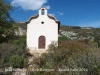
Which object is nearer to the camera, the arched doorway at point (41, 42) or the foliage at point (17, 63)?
the foliage at point (17, 63)

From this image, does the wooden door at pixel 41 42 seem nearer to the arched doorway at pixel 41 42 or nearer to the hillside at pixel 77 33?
the arched doorway at pixel 41 42

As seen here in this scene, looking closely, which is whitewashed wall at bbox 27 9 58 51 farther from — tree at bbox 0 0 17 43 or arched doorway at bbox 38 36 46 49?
tree at bbox 0 0 17 43

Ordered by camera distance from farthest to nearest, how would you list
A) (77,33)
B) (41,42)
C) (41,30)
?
(77,33) < (41,30) < (41,42)

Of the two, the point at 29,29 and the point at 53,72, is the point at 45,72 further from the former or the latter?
the point at 29,29

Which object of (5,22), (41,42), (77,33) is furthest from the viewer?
(77,33)

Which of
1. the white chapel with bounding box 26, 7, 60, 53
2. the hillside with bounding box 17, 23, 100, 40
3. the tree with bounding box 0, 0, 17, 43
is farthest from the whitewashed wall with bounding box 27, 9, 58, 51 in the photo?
the hillside with bounding box 17, 23, 100, 40

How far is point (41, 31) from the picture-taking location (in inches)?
1029

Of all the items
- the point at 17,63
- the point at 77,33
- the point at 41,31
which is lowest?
the point at 17,63

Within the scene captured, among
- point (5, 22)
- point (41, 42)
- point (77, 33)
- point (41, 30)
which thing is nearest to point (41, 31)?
point (41, 30)

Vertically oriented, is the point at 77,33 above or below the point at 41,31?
above

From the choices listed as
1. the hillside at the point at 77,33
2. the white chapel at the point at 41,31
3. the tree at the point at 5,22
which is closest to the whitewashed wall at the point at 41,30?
the white chapel at the point at 41,31

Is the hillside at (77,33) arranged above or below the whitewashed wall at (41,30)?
above

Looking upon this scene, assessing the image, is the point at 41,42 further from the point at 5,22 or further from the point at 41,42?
the point at 5,22

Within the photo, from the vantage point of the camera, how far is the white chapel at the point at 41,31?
26.0 meters
